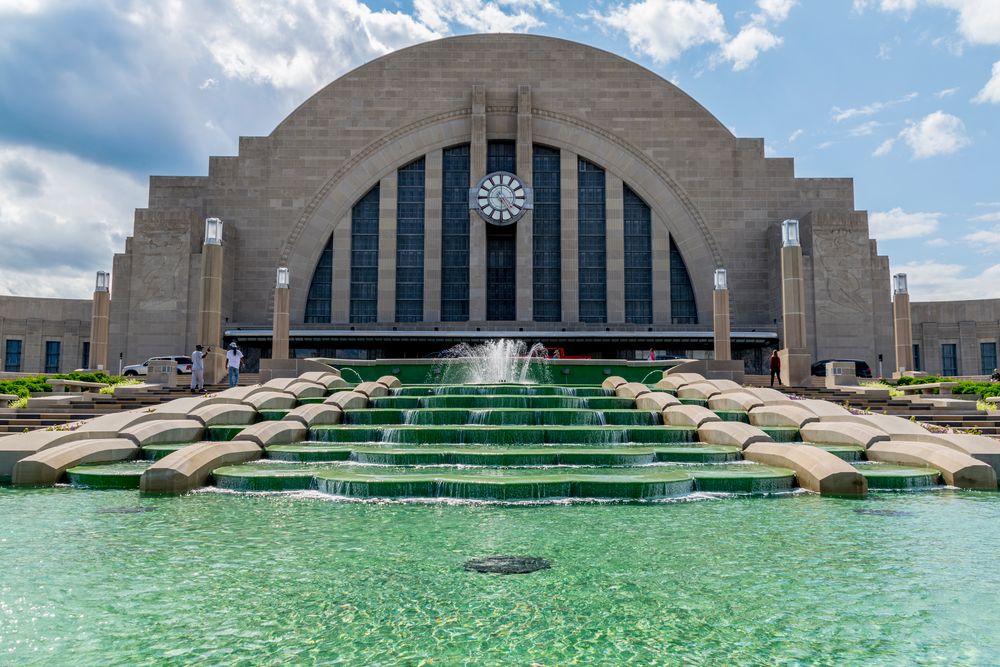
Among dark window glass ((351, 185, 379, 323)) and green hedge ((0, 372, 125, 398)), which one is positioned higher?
dark window glass ((351, 185, 379, 323))

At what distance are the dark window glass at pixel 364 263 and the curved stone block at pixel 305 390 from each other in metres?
19.7

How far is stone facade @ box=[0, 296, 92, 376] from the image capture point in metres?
38.2

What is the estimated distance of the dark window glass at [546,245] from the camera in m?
36.6

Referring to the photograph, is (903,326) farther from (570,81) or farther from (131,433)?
(131,433)

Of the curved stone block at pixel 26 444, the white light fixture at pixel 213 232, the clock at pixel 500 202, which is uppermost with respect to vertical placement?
the clock at pixel 500 202

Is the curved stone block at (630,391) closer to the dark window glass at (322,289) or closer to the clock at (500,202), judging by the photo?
the clock at (500,202)

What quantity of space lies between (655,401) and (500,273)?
2316 cm

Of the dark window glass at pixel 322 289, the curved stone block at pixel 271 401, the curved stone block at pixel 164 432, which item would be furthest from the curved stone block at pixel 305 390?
the dark window glass at pixel 322 289

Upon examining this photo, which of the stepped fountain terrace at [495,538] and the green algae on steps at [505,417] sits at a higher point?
the green algae on steps at [505,417]

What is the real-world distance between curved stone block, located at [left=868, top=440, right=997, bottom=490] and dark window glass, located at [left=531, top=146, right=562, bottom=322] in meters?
25.2

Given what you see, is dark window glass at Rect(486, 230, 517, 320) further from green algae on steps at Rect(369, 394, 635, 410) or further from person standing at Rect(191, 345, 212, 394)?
green algae on steps at Rect(369, 394, 635, 410)

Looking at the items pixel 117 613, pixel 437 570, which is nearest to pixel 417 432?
pixel 437 570

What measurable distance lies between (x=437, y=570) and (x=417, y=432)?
6547 millimetres

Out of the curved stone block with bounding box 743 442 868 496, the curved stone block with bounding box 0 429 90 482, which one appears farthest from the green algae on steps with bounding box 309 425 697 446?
the curved stone block with bounding box 0 429 90 482
